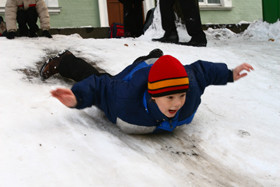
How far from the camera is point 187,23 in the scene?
511cm

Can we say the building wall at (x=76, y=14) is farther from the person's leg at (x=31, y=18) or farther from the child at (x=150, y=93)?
the child at (x=150, y=93)

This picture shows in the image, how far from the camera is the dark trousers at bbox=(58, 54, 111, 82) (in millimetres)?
2723

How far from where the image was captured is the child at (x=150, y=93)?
180 centimetres

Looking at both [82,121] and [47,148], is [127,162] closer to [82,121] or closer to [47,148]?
[47,148]

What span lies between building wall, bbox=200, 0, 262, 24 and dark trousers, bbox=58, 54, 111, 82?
7.79 meters

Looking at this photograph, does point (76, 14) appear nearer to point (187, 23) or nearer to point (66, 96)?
point (187, 23)

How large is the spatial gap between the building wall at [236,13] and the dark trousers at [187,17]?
495cm

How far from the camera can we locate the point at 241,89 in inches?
128

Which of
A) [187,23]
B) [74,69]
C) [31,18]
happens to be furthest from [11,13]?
[187,23]

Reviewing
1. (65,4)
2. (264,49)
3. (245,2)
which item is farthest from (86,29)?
Result: (245,2)

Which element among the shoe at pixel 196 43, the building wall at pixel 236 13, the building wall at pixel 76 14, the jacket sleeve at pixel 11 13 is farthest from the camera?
the building wall at pixel 236 13

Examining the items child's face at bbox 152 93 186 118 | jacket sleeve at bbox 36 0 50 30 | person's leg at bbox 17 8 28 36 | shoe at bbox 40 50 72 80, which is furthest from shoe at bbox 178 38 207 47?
child's face at bbox 152 93 186 118

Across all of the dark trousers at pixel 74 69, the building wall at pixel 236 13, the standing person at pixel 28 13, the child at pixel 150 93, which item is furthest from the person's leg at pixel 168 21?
the building wall at pixel 236 13

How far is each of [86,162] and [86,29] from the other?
5.15 m
